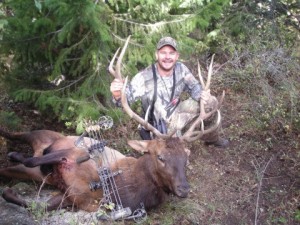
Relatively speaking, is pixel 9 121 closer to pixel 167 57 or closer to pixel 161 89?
pixel 161 89

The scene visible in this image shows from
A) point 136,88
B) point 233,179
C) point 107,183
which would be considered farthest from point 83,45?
point 233,179

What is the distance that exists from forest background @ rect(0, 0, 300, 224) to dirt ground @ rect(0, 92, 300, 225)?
0.03m

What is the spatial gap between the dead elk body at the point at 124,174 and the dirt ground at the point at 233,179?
12.9 inches

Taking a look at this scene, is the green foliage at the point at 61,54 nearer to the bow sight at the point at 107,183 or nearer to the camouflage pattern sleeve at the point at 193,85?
the bow sight at the point at 107,183

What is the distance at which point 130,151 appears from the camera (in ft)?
20.0

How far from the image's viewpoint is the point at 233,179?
5793 mm

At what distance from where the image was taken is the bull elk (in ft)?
14.9

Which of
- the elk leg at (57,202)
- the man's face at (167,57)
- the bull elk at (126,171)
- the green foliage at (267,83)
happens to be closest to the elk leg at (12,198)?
A: the bull elk at (126,171)

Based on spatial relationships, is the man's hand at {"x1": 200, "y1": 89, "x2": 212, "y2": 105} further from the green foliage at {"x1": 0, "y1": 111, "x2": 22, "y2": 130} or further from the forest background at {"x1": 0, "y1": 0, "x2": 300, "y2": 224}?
the green foliage at {"x1": 0, "y1": 111, "x2": 22, "y2": 130}

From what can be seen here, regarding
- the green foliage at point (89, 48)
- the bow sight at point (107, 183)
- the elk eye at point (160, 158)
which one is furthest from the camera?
the green foliage at point (89, 48)

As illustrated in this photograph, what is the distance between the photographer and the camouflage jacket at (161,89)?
5.49 meters

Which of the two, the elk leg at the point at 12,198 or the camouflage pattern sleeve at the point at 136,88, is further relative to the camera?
the camouflage pattern sleeve at the point at 136,88

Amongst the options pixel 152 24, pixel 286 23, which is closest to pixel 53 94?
pixel 152 24

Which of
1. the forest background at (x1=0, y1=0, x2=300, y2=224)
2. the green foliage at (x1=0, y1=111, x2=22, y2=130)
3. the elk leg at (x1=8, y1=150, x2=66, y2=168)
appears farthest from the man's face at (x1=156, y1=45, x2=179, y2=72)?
the green foliage at (x1=0, y1=111, x2=22, y2=130)
